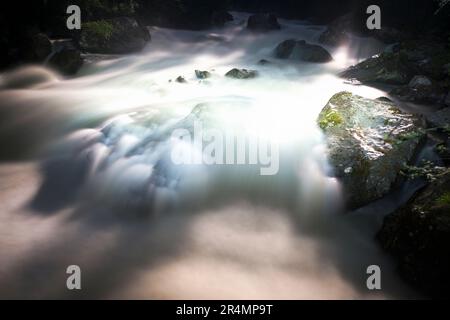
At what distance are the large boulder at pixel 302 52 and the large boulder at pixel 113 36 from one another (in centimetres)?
542

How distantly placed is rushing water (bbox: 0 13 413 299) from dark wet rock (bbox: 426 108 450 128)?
2.10 m

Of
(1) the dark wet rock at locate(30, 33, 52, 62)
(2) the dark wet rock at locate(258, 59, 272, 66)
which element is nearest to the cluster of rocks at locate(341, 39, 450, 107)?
(2) the dark wet rock at locate(258, 59, 272, 66)

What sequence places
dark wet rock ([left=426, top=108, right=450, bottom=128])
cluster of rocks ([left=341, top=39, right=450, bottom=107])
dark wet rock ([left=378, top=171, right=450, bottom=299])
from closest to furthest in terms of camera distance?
dark wet rock ([left=378, top=171, right=450, bottom=299]) < dark wet rock ([left=426, top=108, right=450, bottom=128]) < cluster of rocks ([left=341, top=39, right=450, bottom=107])

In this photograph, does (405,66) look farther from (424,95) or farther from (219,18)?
(219,18)

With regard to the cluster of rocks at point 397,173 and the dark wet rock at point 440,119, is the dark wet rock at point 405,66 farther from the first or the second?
the cluster of rocks at point 397,173

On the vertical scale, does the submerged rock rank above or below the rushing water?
above

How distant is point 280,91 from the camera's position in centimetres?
886

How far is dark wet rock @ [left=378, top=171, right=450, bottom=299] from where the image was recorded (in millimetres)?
3462

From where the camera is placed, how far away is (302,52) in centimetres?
1220

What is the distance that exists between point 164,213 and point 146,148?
4.56ft

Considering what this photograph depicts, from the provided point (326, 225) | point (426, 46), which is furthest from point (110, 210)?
point (426, 46)

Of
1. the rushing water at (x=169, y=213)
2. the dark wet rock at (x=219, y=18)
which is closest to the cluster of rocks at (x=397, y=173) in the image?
the rushing water at (x=169, y=213)

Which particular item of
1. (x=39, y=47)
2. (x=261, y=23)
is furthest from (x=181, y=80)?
(x=261, y=23)

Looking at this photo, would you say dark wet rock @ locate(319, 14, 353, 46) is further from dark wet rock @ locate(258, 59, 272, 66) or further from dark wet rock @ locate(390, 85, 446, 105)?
dark wet rock @ locate(390, 85, 446, 105)
